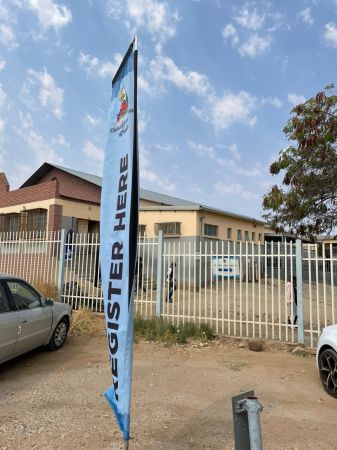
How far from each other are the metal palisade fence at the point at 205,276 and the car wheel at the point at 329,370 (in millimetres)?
2110

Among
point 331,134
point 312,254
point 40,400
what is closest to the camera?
point 40,400

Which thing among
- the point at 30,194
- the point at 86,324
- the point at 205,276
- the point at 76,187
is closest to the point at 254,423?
the point at 205,276

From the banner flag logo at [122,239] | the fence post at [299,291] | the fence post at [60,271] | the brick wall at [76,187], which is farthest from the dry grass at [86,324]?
the brick wall at [76,187]

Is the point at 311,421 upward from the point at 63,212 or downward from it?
downward

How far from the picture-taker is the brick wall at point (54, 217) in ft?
75.9

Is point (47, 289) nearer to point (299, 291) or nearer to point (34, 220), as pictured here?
point (299, 291)

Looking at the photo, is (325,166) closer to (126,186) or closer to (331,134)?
(331,134)

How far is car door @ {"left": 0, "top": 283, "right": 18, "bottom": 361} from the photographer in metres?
5.67

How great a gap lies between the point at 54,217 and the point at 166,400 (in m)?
19.5

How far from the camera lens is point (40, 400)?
4.98m

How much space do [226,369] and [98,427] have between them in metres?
2.88

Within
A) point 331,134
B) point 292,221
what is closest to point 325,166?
point 331,134

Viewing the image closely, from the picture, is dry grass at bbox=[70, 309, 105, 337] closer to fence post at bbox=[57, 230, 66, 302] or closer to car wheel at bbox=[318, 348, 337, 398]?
fence post at bbox=[57, 230, 66, 302]

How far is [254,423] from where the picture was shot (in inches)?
81.0
